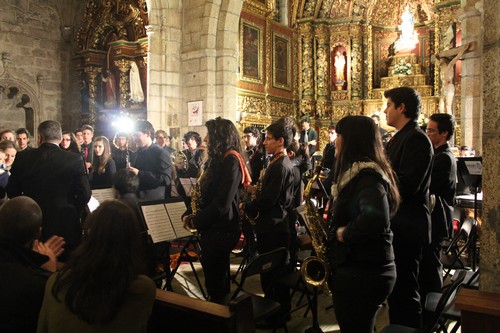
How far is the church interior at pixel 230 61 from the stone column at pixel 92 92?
0.03 m

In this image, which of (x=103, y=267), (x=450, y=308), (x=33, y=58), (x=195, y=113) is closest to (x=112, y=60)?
(x=33, y=58)

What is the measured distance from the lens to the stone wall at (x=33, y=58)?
1331 cm

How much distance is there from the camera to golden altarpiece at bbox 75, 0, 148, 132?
1345 centimetres

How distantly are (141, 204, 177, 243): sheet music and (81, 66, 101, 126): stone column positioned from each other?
37.7 ft

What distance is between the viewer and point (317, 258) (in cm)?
283

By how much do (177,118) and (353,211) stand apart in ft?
29.7

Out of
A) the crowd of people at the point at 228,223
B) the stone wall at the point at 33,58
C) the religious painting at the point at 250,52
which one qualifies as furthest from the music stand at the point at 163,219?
the stone wall at the point at 33,58

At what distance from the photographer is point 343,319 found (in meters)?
2.39

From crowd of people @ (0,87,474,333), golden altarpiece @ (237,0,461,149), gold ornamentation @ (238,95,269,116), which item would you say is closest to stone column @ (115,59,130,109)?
gold ornamentation @ (238,95,269,116)

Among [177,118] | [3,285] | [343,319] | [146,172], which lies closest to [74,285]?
[3,285]

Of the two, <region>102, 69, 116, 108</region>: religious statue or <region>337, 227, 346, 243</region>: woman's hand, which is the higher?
<region>102, 69, 116, 108</region>: religious statue

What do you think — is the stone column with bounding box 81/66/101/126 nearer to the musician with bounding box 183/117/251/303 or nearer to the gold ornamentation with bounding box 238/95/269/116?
the gold ornamentation with bounding box 238/95/269/116

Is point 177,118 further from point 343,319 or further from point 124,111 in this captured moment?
point 343,319

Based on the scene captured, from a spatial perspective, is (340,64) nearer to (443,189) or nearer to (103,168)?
(103,168)
